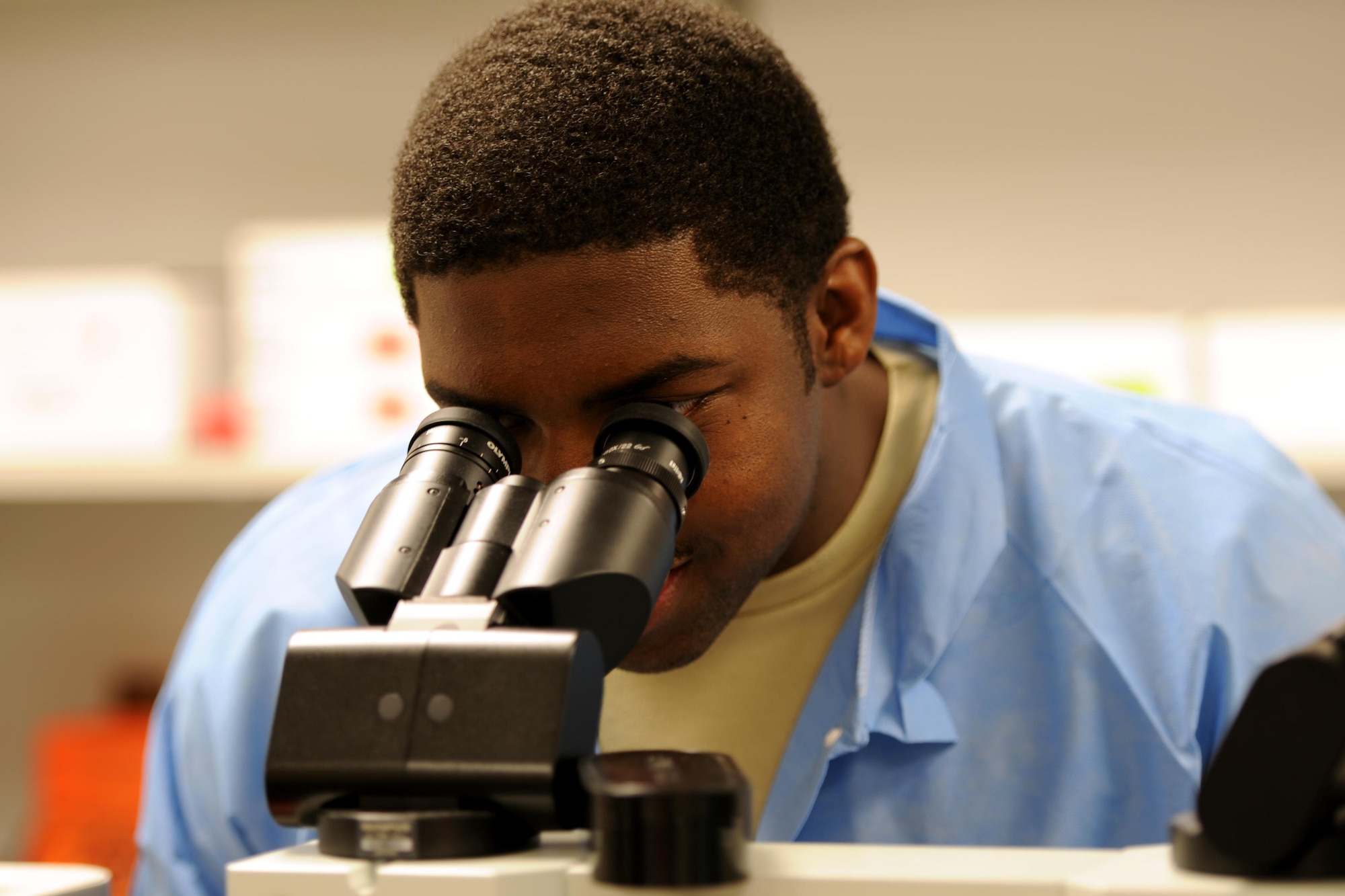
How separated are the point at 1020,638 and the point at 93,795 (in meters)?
1.42

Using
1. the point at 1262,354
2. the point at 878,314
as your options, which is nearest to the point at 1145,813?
the point at 878,314

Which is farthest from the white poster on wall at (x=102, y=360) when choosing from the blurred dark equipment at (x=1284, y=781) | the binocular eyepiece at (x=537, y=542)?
the blurred dark equipment at (x=1284, y=781)

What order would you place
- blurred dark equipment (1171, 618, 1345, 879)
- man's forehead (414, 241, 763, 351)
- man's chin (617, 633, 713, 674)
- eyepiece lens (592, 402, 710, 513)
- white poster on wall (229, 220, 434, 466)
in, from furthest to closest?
1. white poster on wall (229, 220, 434, 466)
2. man's chin (617, 633, 713, 674)
3. man's forehead (414, 241, 763, 351)
4. eyepiece lens (592, 402, 710, 513)
5. blurred dark equipment (1171, 618, 1345, 879)

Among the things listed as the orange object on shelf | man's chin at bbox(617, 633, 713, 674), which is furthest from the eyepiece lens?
the orange object on shelf

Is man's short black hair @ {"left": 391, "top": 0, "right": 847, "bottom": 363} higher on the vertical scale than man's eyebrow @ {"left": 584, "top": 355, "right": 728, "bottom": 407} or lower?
higher

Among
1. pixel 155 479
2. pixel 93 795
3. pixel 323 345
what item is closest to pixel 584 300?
pixel 323 345

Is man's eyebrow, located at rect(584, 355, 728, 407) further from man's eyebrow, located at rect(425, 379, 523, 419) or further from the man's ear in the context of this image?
the man's ear

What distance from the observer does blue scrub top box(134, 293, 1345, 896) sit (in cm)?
101

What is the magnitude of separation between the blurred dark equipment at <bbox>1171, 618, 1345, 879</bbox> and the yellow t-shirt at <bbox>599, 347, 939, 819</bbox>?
0.64 metres

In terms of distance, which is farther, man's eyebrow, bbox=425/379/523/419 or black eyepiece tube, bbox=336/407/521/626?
man's eyebrow, bbox=425/379/523/419

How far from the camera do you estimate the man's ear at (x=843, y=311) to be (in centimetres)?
101

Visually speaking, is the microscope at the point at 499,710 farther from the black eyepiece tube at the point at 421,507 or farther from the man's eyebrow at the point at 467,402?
the man's eyebrow at the point at 467,402

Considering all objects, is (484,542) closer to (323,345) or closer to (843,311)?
(843,311)

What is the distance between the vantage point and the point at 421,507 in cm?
67
